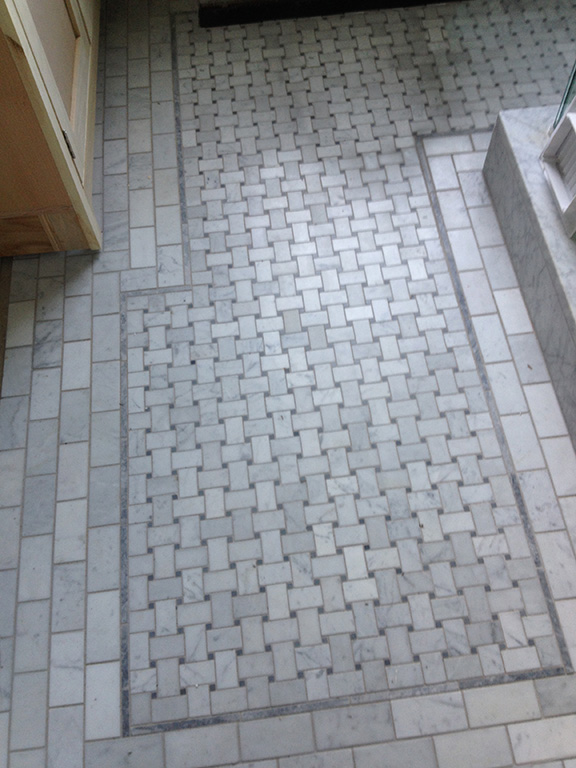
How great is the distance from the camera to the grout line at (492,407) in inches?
69.1

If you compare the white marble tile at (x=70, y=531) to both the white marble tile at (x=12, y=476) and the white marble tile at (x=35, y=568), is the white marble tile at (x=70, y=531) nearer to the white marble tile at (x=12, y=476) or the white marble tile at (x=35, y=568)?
the white marble tile at (x=35, y=568)

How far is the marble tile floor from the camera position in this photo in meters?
1.67

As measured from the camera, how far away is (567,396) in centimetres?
198

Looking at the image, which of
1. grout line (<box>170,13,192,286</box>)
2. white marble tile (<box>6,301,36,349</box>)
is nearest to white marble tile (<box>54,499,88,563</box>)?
white marble tile (<box>6,301,36,349</box>)

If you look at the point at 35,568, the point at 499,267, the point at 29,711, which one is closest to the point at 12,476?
the point at 35,568

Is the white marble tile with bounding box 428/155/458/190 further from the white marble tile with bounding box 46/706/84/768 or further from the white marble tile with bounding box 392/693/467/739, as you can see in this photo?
the white marble tile with bounding box 46/706/84/768

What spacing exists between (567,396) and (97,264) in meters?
1.60

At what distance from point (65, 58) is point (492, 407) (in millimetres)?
1790

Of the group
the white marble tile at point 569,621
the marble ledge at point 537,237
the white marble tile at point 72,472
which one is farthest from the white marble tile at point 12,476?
the marble ledge at point 537,237

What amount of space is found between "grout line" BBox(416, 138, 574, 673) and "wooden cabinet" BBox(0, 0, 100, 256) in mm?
1212

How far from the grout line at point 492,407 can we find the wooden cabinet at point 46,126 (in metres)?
1.21

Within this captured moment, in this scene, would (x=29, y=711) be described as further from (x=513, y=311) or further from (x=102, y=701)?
(x=513, y=311)

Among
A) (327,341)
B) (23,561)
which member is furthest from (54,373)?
(327,341)

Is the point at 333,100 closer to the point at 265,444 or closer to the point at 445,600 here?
the point at 265,444
